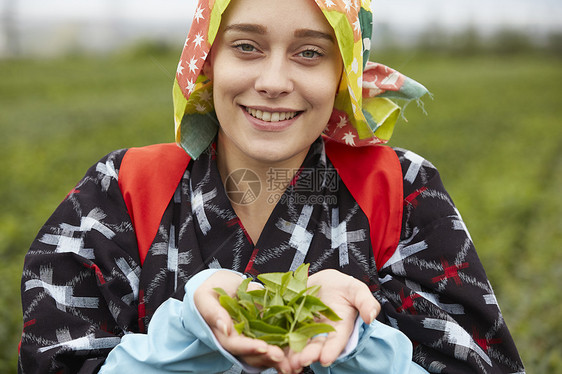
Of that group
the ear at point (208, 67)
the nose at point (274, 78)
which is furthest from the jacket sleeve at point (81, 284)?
the nose at point (274, 78)

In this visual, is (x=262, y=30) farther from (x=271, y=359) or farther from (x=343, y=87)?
(x=271, y=359)

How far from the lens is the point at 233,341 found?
130 cm

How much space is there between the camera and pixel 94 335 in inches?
62.1

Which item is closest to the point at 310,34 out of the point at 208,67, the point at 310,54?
the point at 310,54

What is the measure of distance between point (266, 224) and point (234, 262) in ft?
0.48

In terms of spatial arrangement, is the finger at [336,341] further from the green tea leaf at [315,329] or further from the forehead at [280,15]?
the forehead at [280,15]

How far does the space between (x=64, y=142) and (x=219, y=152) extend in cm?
697

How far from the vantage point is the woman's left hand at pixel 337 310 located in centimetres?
130

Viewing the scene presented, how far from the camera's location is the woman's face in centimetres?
163

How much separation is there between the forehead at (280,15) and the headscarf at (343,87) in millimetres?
38

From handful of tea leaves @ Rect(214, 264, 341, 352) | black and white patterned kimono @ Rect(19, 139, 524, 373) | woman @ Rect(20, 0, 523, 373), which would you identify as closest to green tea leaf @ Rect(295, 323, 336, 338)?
handful of tea leaves @ Rect(214, 264, 341, 352)

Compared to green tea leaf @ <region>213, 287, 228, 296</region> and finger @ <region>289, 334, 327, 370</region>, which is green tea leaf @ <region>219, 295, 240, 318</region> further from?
finger @ <region>289, 334, 327, 370</region>

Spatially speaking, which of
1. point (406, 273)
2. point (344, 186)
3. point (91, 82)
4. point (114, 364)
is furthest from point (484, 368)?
point (91, 82)

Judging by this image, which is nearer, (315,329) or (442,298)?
(315,329)
